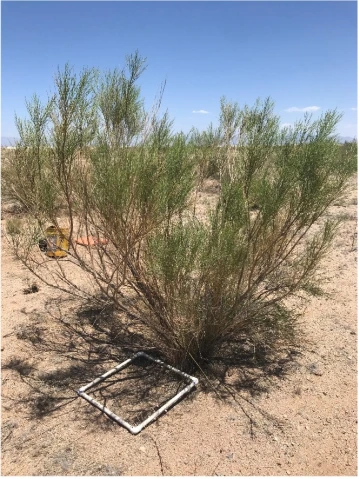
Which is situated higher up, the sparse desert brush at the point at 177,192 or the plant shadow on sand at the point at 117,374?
the sparse desert brush at the point at 177,192

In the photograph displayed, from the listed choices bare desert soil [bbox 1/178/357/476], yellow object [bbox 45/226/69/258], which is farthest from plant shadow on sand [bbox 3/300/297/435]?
yellow object [bbox 45/226/69/258]

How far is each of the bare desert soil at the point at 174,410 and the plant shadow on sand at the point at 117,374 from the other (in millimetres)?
10

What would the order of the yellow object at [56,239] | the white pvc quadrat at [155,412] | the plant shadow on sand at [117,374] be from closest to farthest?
1. the white pvc quadrat at [155,412]
2. the plant shadow on sand at [117,374]
3. the yellow object at [56,239]

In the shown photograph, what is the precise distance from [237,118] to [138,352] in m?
2.43

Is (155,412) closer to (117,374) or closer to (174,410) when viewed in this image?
(174,410)

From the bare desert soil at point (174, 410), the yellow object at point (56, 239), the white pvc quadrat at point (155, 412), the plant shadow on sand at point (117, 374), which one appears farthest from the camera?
the yellow object at point (56, 239)

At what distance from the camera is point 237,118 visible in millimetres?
3914

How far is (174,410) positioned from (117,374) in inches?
28.2

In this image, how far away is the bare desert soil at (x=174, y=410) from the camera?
2.73 meters

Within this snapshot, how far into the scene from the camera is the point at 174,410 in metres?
3.23

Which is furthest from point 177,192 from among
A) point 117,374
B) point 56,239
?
point 56,239

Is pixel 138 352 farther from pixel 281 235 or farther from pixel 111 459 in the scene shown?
pixel 281 235

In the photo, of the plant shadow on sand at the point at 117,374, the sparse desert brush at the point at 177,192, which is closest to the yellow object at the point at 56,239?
the sparse desert brush at the point at 177,192

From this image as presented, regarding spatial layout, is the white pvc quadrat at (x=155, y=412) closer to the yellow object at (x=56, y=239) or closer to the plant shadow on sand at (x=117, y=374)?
the plant shadow on sand at (x=117, y=374)
